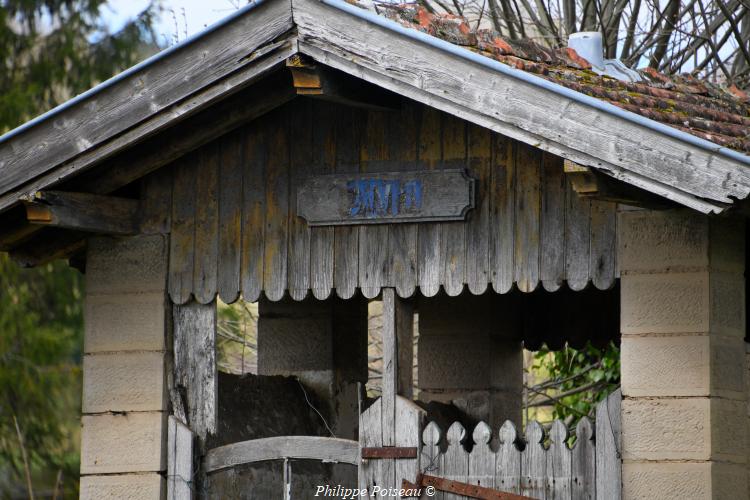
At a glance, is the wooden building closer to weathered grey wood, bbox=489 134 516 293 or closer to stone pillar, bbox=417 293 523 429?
weathered grey wood, bbox=489 134 516 293

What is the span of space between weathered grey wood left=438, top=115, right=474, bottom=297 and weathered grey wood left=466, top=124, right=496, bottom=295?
0.03m

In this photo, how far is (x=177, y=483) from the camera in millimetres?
6512

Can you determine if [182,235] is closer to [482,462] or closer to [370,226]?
[370,226]

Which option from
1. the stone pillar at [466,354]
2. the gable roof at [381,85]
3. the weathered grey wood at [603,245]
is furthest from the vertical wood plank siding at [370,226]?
the stone pillar at [466,354]

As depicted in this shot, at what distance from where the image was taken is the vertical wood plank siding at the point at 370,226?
234 inches

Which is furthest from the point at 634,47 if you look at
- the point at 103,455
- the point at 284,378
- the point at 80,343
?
the point at 80,343

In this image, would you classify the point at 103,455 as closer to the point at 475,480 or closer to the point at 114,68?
the point at 475,480

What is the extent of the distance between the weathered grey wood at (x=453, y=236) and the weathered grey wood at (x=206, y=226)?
1283 mm

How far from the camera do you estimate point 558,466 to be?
19.5ft

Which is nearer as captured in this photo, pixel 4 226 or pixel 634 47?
pixel 4 226

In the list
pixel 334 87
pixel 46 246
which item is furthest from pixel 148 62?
pixel 46 246

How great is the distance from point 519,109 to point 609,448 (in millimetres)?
1672

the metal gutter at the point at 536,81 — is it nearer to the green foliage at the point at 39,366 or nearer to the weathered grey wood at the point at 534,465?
the weathered grey wood at the point at 534,465

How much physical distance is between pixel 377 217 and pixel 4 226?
2.04 m
